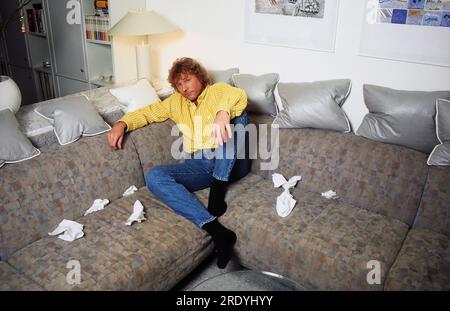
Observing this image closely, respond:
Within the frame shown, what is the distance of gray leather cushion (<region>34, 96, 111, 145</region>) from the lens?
6.47ft

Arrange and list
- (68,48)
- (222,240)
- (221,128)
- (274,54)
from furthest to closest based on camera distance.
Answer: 1. (68,48)
2. (274,54)
3. (221,128)
4. (222,240)

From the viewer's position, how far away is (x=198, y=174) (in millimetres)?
2164

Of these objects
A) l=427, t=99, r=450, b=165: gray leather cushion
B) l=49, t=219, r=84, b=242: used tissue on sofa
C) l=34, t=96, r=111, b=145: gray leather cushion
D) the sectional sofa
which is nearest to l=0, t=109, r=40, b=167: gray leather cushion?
the sectional sofa

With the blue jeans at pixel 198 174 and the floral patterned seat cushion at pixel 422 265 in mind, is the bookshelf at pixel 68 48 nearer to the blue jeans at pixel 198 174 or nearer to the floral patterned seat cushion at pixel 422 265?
the blue jeans at pixel 198 174

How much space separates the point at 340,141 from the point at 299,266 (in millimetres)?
784

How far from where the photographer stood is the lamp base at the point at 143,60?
2.86m

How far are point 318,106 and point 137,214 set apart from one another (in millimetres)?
1187

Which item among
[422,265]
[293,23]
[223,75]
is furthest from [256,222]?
[293,23]

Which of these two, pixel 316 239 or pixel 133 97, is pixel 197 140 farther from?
pixel 316 239

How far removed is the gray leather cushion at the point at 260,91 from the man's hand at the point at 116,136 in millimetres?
837

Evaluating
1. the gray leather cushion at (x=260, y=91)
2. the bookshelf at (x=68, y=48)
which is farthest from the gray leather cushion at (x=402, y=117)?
the bookshelf at (x=68, y=48)

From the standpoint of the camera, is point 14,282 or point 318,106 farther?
point 318,106

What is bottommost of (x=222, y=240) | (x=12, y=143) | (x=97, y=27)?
(x=222, y=240)
